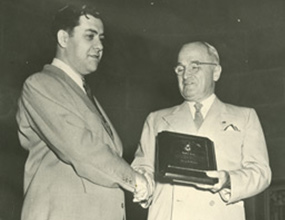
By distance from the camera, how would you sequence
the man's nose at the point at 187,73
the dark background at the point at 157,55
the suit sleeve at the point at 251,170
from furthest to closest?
the dark background at the point at 157,55 < the man's nose at the point at 187,73 < the suit sleeve at the point at 251,170

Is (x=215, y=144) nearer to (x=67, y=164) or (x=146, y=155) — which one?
(x=146, y=155)

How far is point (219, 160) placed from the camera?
413cm

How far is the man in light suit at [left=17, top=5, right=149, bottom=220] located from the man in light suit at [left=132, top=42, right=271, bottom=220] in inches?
7.6

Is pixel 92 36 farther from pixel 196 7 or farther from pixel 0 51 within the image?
pixel 196 7

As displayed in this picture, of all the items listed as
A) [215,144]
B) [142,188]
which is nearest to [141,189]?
[142,188]

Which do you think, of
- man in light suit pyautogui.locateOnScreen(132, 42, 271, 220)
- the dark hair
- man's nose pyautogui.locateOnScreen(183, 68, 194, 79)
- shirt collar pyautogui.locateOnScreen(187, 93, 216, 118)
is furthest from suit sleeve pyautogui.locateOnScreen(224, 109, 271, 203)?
the dark hair

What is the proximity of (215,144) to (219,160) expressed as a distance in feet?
0.28

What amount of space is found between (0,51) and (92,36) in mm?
A: 1519

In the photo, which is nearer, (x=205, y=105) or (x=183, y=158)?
(x=183, y=158)

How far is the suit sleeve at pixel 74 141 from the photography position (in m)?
3.86

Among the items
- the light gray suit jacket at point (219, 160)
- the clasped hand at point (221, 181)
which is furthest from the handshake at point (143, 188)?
the clasped hand at point (221, 181)

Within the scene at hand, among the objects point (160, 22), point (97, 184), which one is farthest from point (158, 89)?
point (97, 184)

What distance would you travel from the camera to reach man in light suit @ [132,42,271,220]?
4.02 metres

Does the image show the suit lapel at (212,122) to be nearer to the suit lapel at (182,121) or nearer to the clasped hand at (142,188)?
the suit lapel at (182,121)
